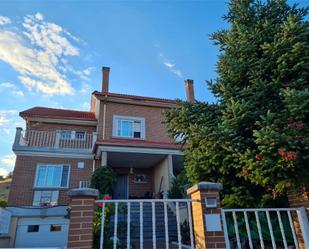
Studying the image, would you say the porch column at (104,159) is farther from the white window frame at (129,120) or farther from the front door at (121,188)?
the front door at (121,188)

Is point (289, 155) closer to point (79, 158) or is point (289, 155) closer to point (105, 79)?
point (79, 158)

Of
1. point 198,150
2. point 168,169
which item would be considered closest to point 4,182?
point 168,169

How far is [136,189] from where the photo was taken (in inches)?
543

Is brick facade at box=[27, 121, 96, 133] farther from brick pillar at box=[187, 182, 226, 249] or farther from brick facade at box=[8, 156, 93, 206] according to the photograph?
brick pillar at box=[187, 182, 226, 249]

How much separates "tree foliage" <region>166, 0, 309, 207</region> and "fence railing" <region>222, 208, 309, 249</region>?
37 centimetres

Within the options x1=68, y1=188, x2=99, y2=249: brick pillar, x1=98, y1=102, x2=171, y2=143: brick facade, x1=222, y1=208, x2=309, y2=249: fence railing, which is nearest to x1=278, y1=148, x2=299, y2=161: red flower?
x1=222, y1=208, x2=309, y2=249: fence railing

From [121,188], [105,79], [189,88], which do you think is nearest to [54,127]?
[105,79]

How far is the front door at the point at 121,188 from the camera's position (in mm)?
13448

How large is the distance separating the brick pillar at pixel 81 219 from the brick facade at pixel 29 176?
1005cm

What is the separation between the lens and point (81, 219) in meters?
2.71

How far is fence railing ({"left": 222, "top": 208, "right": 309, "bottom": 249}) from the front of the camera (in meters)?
3.19

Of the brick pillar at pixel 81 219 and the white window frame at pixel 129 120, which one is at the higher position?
the white window frame at pixel 129 120

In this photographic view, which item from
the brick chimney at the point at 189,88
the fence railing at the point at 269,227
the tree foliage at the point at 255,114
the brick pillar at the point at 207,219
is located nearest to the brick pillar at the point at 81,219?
the brick pillar at the point at 207,219

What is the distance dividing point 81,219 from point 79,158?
10.6m
